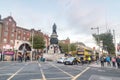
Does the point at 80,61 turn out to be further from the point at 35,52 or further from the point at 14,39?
the point at 35,52

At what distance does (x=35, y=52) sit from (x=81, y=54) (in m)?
67.0

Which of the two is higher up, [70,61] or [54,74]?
[70,61]

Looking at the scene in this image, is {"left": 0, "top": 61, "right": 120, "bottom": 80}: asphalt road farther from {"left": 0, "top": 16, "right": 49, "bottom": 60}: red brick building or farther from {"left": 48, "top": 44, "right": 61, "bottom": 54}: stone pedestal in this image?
{"left": 0, "top": 16, "right": 49, "bottom": 60}: red brick building

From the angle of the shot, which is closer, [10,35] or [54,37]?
→ [54,37]

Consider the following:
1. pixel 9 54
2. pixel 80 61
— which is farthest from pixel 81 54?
pixel 9 54

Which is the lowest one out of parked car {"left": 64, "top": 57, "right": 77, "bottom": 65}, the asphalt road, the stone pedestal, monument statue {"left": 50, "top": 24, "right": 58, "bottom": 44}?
the asphalt road

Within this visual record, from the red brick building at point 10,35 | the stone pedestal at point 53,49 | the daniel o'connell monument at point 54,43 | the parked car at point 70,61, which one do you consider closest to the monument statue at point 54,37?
the daniel o'connell monument at point 54,43

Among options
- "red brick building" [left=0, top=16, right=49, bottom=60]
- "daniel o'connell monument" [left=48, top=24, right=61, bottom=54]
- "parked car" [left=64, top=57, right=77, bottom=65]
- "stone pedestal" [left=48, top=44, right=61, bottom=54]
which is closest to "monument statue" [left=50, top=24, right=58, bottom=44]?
"daniel o'connell monument" [left=48, top=24, right=61, bottom=54]

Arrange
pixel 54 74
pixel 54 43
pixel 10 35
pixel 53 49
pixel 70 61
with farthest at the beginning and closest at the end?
pixel 10 35 < pixel 54 43 < pixel 53 49 < pixel 70 61 < pixel 54 74

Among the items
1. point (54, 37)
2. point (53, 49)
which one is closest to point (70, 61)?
point (53, 49)

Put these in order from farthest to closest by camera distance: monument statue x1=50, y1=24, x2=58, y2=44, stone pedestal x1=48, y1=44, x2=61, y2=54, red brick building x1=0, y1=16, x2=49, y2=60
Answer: red brick building x1=0, y1=16, x2=49, y2=60 → monument statue x1=50, y1=24, x2=58, y2=44 → stone pedestal x1=48, y1=44, x2=61, y2=54

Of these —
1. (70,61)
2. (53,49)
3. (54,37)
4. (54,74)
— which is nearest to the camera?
(54,74)

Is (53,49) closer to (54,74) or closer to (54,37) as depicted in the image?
(54,37)

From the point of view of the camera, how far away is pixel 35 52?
127625 mm
